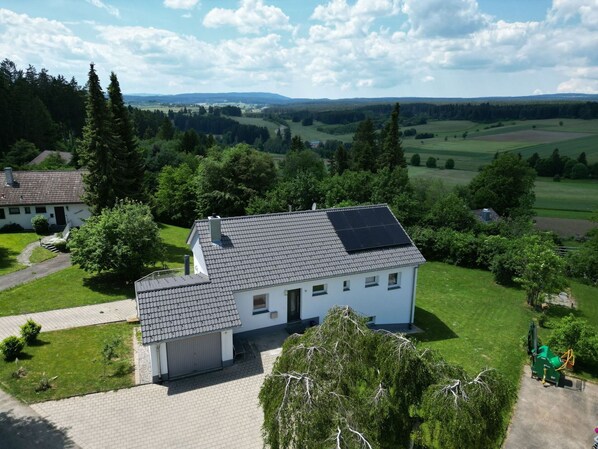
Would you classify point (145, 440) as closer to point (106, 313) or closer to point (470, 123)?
point (106, 313)

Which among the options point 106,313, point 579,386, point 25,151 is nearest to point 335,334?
point 579,386

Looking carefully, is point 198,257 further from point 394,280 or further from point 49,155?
point 49,155

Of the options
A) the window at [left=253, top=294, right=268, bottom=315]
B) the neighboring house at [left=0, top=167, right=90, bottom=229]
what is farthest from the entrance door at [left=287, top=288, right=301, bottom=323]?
the neighboring house at [left=0, top=167, right=90, bottom=229]

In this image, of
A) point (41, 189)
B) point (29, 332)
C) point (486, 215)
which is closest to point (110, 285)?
point (29, 332)

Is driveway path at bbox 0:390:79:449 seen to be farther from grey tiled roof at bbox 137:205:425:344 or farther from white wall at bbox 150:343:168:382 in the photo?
grey tiled roof at bbox 137:205:425:344

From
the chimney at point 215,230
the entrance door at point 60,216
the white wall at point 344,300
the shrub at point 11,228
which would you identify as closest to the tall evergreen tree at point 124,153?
the entrance door at point 60,216
